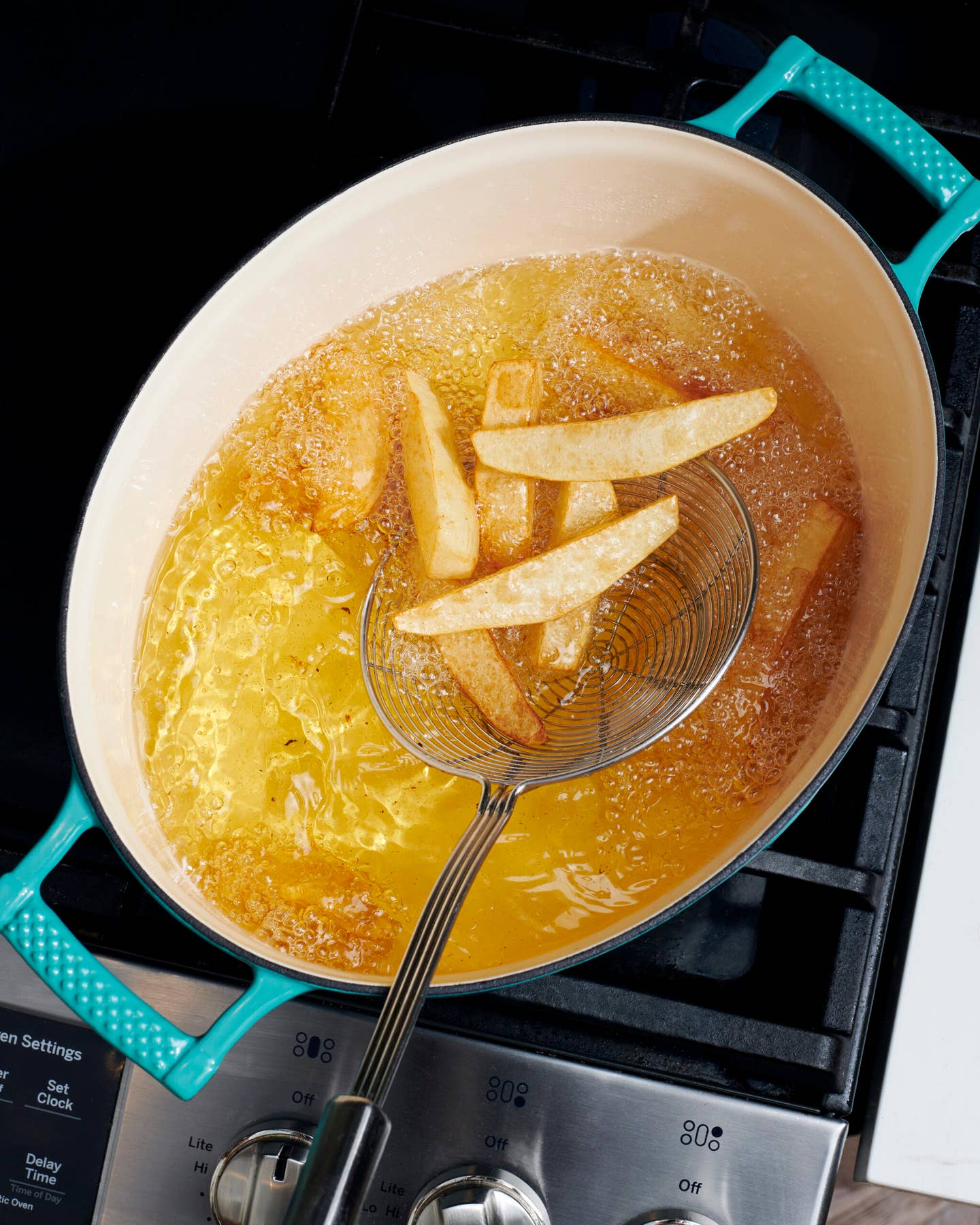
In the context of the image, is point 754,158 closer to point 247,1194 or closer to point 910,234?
point 910,234

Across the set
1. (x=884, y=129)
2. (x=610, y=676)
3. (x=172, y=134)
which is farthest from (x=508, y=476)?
(x=172, y=134)

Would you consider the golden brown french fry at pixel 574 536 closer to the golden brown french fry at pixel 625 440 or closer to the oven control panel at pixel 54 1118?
the golden brown french fry at pixel 625 440

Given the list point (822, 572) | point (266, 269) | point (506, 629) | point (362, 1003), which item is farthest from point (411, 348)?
point (362, 1003)

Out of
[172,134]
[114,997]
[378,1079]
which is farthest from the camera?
[172,134]

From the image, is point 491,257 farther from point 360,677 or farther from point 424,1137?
point 424,1137

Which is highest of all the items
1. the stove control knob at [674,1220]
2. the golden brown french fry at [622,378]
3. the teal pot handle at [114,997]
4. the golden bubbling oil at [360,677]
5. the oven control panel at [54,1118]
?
the golden brown french fry at [622,378]

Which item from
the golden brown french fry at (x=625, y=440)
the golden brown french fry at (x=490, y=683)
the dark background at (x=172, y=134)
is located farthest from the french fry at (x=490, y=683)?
the dark background at (x=172, y=134)

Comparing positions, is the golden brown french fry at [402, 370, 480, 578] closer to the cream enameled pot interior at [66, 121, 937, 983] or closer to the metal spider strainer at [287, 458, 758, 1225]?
the metal spider strainer at [287, 458, 758, 1225]
